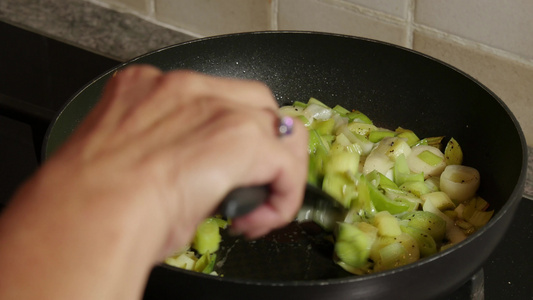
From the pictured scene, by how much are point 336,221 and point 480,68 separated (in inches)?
15.8

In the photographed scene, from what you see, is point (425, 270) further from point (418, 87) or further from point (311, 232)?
point (418, 87)

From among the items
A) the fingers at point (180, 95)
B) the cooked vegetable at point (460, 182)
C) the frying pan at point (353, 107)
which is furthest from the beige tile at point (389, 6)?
the fingers at point (180, 95)

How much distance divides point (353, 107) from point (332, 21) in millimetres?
208

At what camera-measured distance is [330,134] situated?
1035 mm

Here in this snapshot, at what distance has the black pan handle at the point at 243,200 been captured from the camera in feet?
1.83

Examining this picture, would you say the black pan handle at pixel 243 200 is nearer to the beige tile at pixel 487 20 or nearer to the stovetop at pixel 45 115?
the stovetop at pixel 45 115

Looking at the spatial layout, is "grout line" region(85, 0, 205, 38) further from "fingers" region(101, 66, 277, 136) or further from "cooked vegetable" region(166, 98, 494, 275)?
"fingers" region(101, 66, 277, 136)

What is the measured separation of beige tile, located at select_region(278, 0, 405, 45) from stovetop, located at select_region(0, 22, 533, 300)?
331mm

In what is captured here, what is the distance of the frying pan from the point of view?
2.16 feet

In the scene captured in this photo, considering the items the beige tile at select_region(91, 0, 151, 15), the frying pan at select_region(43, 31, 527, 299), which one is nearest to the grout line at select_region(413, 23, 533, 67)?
the frying pan at select_region(43, 31, 527, 299)

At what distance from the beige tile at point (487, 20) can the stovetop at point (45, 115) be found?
24 centimetres

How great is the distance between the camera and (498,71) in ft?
3.56

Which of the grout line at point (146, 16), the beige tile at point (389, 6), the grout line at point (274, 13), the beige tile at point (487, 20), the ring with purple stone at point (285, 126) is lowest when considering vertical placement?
the ring with purple stone at point (285, 126)

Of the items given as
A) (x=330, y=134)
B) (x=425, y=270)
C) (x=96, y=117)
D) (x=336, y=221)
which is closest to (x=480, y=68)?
(x=330, y=134)
